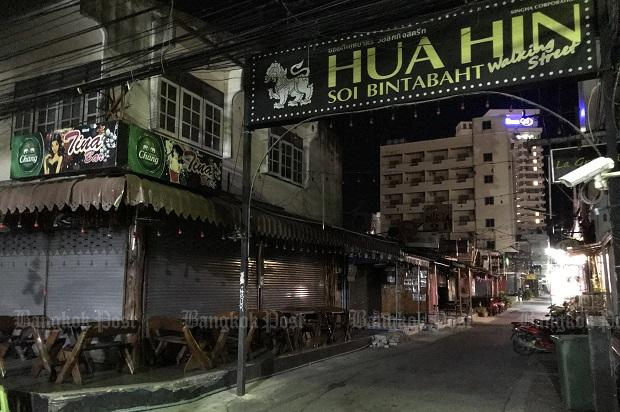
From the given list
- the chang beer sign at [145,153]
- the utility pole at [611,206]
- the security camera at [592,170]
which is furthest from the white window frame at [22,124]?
the utility pole at [611,206]

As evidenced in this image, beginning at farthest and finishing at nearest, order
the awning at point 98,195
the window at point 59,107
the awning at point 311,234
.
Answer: the awning at point 311,234
the window at point 59,107
the awning at point 98,195

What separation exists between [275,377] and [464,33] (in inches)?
297

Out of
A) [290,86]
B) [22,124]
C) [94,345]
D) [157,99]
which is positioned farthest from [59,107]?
[290,86]

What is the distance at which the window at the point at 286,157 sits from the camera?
51.1 feet

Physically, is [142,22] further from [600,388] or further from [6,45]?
[600,388]

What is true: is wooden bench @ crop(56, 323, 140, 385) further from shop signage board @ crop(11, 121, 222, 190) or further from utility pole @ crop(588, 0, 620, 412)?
utility pole @ crop(588, 0, 620, 412)

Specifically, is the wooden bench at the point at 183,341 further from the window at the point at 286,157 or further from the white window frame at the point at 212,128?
the window at the point at 286,157

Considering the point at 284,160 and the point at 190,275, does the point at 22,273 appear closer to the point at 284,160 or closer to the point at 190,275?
the point at 190,275

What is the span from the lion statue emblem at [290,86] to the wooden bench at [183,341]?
4406 millimetres

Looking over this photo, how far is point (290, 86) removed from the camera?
330 inches

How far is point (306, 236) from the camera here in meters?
13.0

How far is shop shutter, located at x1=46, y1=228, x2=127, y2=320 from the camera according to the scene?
9.82 meters

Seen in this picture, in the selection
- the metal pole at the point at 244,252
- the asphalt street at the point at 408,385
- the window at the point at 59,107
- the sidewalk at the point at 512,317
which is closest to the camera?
the asphalt street at the point at 408,385

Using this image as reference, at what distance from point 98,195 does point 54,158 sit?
2123mm
